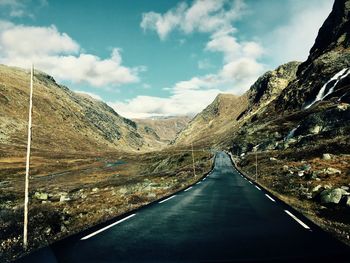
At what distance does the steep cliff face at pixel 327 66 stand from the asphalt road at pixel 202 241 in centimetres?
9165

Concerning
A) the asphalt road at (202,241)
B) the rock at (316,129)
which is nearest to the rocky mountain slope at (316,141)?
the rock at (316,129)

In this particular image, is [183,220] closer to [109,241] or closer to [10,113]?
[109,241]

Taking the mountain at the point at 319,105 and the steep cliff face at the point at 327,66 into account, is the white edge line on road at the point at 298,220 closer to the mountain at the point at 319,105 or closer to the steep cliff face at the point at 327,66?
the mountain at the point at 319,105

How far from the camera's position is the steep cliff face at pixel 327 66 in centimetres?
12325

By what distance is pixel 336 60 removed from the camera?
13675 cm

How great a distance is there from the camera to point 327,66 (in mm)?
136500

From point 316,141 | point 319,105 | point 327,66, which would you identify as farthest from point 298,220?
point 327,66

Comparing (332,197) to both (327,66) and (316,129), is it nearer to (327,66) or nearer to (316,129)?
(316,129)

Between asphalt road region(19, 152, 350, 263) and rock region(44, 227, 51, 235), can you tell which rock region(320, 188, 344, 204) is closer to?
asphalt road region(19, 152, 350, 263)

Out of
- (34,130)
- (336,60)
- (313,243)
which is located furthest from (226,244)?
(34,130)

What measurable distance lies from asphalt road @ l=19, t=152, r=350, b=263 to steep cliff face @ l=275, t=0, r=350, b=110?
91.6m

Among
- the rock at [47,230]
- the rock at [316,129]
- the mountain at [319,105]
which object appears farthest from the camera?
the rock at [316,129]

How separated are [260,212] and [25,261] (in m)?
9.94

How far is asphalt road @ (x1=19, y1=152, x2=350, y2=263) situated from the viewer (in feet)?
27.2
